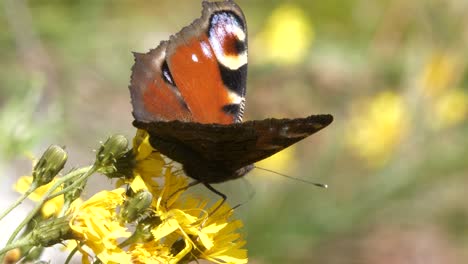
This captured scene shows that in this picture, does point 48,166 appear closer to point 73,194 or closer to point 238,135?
point 73,194

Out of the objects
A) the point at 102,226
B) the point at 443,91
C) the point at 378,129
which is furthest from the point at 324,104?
the point at 102,226

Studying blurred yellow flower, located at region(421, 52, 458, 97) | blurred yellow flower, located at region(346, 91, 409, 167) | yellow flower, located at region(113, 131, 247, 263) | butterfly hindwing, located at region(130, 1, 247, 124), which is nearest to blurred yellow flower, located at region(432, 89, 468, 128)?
blurred yellow flower, located at region(421, 52, 458, 97)

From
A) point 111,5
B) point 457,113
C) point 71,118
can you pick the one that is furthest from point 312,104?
point 71,118

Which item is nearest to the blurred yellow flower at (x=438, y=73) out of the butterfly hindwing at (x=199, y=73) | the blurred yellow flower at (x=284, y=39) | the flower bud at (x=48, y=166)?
the blurred yellow flower at (x=284, y=39)

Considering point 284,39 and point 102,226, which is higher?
point 284,39

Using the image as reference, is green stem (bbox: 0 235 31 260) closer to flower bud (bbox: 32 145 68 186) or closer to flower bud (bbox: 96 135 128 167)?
flower bud (bbox: 32 145 68 186)

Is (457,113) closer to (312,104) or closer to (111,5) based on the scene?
(312,104)
